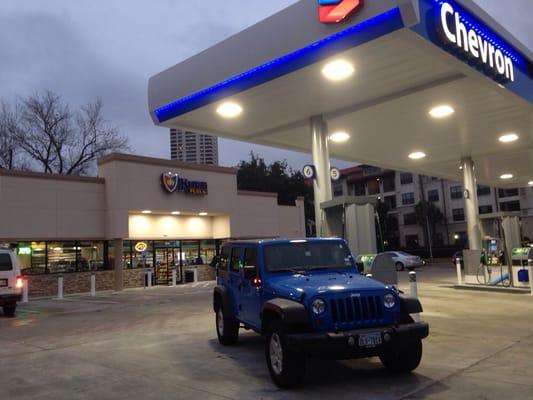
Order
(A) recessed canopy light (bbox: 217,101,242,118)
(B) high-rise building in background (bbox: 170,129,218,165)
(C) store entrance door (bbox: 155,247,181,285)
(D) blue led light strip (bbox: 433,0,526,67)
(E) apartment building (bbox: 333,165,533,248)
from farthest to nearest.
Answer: (B) high-rise building in background (bbox: 170,129,218,165) → (E) apartment building (bbox: 333,165,533,248) → (C) store entrance door (bbox: 155,247,181,285) → (A) recessed canopy light (bbox: 217,101,242,118) → (D) blue led light strip (bbox: 433,0,526,67)

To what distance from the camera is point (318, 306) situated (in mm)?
6312

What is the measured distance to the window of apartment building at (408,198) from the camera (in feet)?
233

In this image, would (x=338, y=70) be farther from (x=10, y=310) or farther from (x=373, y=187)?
(x=373, y=187)

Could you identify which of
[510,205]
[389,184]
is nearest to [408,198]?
[389,184]

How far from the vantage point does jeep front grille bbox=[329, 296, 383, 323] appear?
632cm

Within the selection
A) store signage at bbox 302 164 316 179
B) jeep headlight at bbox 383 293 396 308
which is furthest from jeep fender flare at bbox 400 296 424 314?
store signage at bbox 302 164 316 179

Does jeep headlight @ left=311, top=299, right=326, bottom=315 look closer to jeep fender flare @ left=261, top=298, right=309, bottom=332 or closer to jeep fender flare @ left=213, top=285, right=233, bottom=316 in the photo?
jeep fender flare @ left=261, top=298, right=309, bottom=332

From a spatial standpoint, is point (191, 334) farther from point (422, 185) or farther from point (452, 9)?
point (422, 185)

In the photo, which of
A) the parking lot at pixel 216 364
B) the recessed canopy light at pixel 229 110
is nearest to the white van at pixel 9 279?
the parking lot at pixel 216 364

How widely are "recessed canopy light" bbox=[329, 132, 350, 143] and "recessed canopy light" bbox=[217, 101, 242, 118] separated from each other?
13.9ft

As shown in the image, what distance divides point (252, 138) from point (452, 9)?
7776 millimetres

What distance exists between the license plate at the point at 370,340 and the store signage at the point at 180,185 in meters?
A: 22.4

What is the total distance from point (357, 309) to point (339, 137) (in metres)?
10.9

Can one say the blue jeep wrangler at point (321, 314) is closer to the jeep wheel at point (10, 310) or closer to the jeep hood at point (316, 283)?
the jeep hood at point (316, 283)
